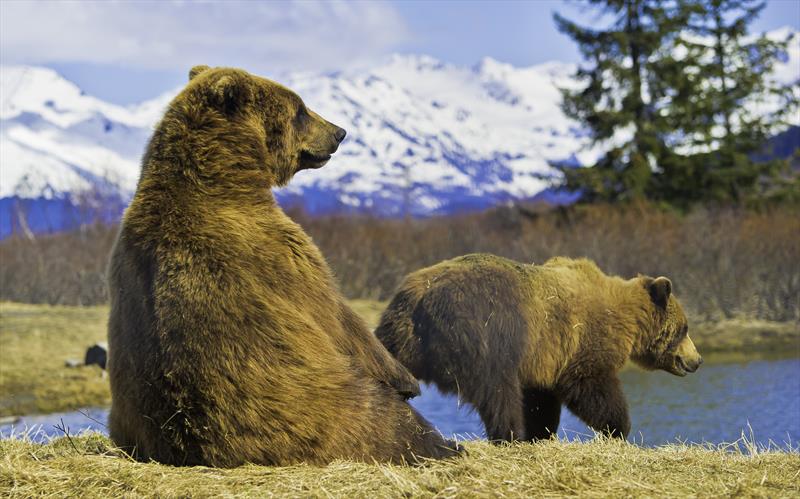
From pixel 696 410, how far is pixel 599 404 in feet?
23.5

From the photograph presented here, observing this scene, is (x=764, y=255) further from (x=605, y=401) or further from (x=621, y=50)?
(x=605, y=401)

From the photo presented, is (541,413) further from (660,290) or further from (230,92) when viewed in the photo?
(230,92)

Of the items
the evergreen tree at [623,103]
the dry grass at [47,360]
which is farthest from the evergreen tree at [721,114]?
the dry grass at [47,360]

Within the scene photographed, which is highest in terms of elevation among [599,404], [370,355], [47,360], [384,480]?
[370,355]

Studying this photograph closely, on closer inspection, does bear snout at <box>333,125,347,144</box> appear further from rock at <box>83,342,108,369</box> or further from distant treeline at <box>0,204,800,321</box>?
distant treeline at <box>0,204,800,321</box>

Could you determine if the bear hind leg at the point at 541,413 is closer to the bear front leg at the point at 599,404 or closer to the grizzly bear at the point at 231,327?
the bear front leg at the point at 599,404

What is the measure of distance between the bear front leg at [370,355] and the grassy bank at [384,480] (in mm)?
478

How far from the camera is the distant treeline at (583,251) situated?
26.0 metres

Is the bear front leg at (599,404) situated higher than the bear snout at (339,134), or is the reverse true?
the bear snout at (339,134)

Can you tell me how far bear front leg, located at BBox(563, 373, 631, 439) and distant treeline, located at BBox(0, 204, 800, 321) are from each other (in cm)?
1890

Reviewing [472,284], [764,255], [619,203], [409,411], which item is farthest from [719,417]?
[619,203]

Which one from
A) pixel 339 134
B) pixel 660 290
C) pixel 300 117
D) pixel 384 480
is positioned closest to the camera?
pixel 384 480

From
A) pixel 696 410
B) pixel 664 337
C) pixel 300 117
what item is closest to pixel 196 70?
pixel 300 117

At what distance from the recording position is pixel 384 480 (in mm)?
4047
